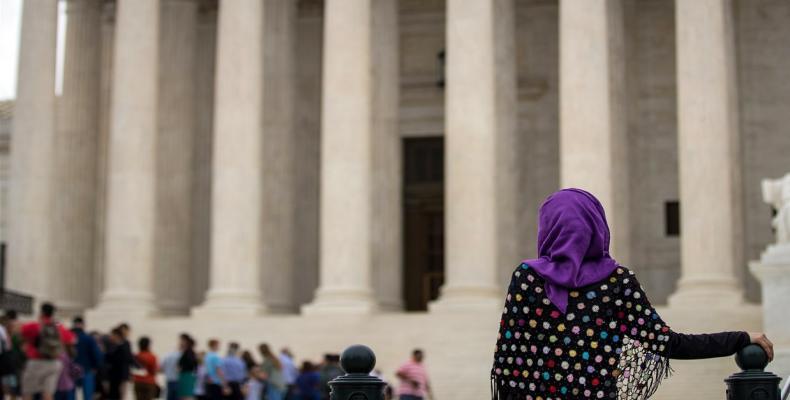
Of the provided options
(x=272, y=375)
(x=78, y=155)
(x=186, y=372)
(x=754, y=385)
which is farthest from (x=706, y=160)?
(x=754, y=385)

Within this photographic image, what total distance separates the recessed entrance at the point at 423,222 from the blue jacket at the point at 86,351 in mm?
29158

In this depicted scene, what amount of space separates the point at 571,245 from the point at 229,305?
141ft

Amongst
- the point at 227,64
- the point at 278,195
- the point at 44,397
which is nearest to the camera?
the point at 44,397

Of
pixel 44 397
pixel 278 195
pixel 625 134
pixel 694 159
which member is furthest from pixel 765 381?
pixel 278 195

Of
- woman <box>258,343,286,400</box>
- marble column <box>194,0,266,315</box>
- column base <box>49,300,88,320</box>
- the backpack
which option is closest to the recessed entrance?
marble column <box>194,0,266,315</box>

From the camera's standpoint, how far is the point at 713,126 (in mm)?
45562

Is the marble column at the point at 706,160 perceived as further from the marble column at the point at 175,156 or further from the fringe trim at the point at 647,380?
the fringe trim at the point at 647,380

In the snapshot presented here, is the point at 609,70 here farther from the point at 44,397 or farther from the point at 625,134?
the point at 44,397

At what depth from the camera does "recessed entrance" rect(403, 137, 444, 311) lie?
5944cm

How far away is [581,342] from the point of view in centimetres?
743

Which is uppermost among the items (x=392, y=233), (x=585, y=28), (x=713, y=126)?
(x=585, y=28)

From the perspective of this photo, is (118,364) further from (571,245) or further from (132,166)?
(571,245)

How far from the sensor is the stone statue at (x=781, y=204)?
31.9 m

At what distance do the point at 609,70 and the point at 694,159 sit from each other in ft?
15.8
